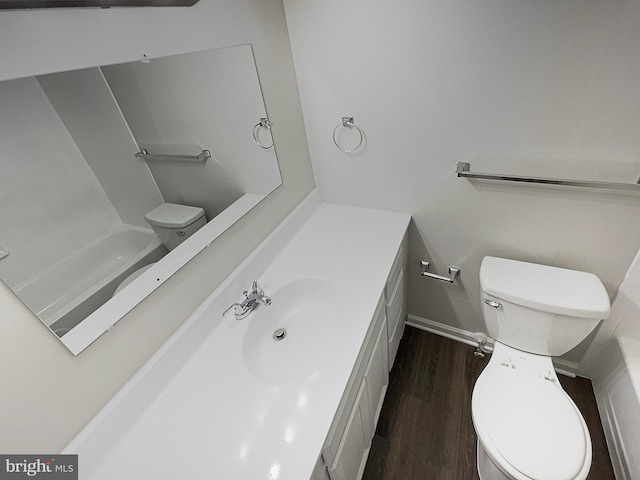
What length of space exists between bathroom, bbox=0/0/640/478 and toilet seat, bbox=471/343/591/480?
1.64 feet

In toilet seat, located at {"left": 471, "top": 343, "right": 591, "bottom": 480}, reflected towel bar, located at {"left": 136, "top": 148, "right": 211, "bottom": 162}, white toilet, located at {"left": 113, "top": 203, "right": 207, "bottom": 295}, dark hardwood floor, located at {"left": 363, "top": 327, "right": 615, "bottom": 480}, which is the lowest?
dark hardwood floor, located at {"left": 363, "top": 327, "right": 615, "bottom": 480}

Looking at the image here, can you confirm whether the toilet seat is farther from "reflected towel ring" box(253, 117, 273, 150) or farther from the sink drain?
"reflected towel ring" box(253, 117, 273, 150)

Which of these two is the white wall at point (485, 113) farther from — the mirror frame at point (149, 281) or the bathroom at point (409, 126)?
the mirror frame at point (149, 281)

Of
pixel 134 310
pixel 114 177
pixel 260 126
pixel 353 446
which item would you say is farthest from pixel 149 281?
pixel 353 446

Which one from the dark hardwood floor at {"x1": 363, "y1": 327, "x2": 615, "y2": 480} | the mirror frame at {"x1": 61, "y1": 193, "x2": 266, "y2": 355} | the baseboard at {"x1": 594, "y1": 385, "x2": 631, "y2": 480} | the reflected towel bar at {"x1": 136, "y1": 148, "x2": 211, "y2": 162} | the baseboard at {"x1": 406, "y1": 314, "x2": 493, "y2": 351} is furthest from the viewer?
the baseboard at {"x1": 406, "y1": 314, "x2": 493, "y2": 351}

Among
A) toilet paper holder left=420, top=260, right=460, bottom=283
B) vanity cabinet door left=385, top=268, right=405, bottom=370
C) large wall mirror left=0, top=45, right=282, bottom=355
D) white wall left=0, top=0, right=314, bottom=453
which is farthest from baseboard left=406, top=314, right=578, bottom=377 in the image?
large wall mirror left=0, top=45, right=282, bottom=355

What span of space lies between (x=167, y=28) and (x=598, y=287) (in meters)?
1.80

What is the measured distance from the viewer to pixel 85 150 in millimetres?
796

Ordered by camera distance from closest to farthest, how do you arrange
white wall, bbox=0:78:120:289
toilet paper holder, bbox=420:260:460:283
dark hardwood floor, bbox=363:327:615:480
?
1. white wall, bbox=0:78:120:289
2. dark hardwood floor, bbox=363:327:615:480
3. toilet paper holder, bbox=420:260:460:283

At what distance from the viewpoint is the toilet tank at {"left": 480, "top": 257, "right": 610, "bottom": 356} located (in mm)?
1192

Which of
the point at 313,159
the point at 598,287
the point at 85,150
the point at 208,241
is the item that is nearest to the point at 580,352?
the point at 598,287

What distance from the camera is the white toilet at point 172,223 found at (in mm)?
994

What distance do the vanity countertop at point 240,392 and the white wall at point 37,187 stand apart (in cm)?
45

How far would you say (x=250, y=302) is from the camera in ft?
3.95
